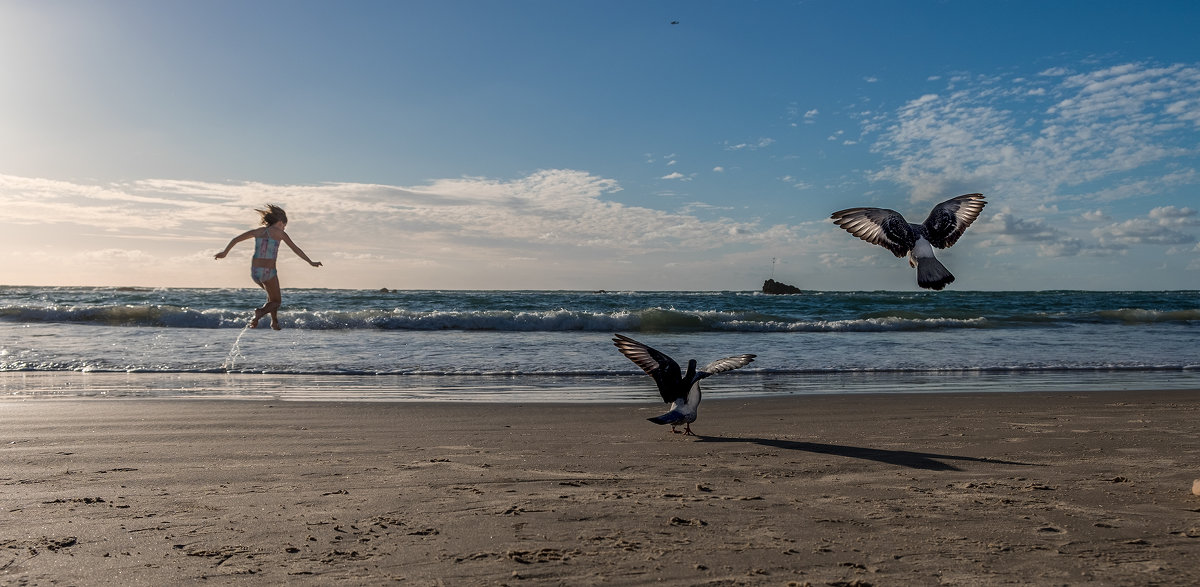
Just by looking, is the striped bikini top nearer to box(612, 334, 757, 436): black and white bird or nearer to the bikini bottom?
the bikini bottom

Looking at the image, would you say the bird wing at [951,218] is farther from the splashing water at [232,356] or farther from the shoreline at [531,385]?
the splashing water at [232,356]

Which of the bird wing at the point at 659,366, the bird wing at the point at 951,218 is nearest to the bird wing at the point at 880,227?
the bird wing at the point at 951,218

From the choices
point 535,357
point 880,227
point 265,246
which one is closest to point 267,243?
point 265,246

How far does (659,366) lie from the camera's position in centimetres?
874

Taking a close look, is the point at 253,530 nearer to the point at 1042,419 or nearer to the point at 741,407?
the point at 741,407

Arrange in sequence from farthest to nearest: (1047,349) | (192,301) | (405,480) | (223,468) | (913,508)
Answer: (192,301), (1047,349), (223,468), (405,480), (913,508)

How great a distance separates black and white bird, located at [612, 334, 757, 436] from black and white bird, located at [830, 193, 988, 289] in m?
1.77

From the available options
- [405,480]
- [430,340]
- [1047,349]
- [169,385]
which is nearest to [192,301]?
[430,340]

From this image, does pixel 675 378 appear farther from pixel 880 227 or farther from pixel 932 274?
pixel 932 274

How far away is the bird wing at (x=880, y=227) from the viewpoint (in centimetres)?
696

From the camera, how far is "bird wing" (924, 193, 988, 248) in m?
7.16

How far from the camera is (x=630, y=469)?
6.49 metres

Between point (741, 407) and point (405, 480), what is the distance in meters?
5.66

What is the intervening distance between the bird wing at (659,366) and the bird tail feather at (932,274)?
2.81m
